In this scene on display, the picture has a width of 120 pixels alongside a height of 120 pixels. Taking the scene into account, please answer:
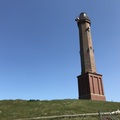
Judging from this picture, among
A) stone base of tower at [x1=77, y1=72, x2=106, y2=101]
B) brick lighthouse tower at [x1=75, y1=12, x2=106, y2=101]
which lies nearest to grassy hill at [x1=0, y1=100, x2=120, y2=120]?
stone base of tower at [x1=77, y1=72, x2=106, y2=101]

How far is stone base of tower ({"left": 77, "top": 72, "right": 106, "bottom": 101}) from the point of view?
48438mm

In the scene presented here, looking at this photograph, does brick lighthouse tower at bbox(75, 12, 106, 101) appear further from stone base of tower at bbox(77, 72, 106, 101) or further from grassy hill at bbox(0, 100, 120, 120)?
grassy hill at bbox(0, 100, 120, 120)

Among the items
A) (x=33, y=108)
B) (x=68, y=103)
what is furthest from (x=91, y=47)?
(x=33, y=108)

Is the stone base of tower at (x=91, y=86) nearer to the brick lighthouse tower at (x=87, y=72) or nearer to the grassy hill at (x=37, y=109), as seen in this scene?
the brick lighthouse tower at (x=87, y=72)

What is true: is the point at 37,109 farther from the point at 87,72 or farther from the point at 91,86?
the point at 87,72

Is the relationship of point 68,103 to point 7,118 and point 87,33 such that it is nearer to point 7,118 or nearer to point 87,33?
point 7,118

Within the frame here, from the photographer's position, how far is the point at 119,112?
27922 mm

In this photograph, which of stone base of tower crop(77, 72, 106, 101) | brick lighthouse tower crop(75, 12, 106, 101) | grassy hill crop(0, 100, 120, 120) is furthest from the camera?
brick lighthouse tower crop(75, 12, 106, 101)

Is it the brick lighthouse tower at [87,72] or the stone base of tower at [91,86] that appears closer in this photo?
the stone base of tower at [91,86]

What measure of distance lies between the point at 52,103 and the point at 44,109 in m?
4.24

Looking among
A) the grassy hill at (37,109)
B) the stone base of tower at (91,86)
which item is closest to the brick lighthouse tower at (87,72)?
the stone base of tower at (91,86)

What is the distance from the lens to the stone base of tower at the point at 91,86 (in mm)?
48438

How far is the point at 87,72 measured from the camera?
4972 cm

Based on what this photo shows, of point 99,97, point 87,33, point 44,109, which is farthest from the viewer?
point 87,33
